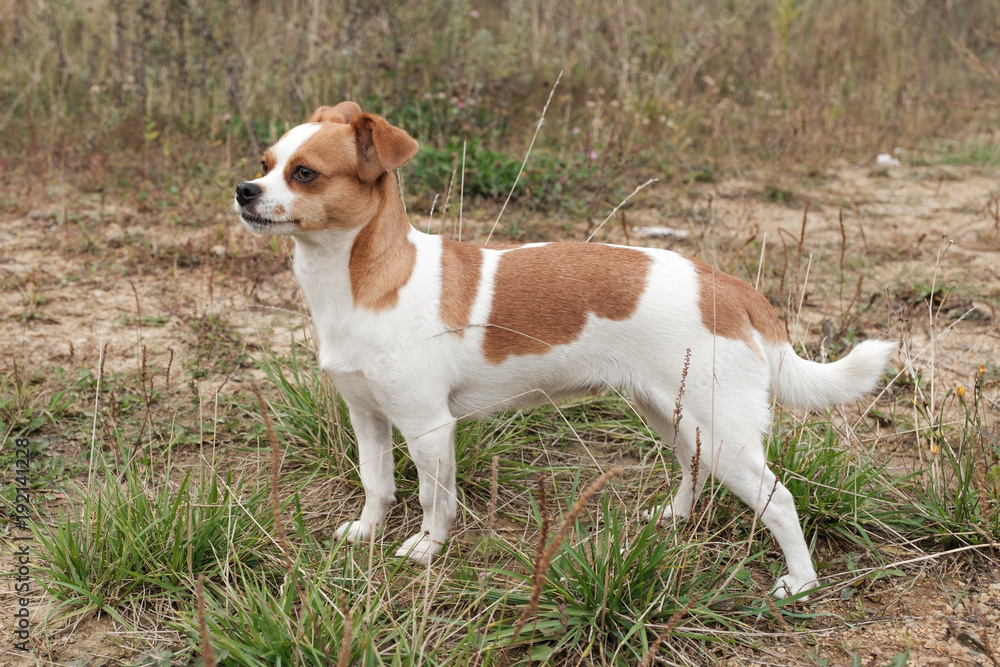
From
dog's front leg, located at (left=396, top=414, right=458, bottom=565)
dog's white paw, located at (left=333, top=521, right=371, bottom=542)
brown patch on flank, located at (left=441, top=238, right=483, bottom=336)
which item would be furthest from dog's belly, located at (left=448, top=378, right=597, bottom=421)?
dog's white paw, located at (left=333, top=521, right=371, bottom=542)

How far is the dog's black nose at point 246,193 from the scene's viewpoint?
7.75 feet

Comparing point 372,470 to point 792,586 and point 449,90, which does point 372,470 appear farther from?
point 449,90

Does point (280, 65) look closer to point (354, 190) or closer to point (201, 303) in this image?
Result: point (201, 303)

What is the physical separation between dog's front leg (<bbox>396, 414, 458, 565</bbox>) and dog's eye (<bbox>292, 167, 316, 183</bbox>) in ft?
2.75

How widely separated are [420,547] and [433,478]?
0.29 m

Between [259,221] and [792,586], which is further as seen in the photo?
[792,586]

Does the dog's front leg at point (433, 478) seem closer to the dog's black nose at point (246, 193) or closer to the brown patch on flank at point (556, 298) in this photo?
the brown patch on flank at point (556, 298)

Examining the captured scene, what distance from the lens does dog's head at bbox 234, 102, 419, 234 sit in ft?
7.84

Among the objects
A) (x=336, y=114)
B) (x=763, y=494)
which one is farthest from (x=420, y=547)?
(x=336, y=114)

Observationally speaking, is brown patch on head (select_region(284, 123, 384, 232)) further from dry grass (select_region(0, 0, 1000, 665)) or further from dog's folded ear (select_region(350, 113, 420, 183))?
dry grass (select_region(0, 0, 1000, 665))

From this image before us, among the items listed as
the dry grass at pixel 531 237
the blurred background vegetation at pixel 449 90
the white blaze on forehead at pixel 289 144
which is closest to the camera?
the dry grass at pixel 531 237

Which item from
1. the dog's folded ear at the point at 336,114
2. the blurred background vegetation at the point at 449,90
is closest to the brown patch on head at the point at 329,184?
the dog's folded ear at the point at 336,114

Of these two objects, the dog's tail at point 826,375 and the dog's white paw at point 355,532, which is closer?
the dog's tail at point 826,375

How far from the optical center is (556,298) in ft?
8.41
